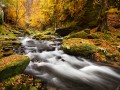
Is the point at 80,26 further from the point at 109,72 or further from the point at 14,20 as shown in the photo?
the point at 14,20

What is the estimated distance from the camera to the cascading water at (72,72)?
7.29 meters

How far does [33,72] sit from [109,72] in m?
4.06

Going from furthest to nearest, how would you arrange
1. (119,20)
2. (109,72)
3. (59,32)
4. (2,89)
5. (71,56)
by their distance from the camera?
(59,32) → (119,20) → (71,56) → (109,72) → (2,89)

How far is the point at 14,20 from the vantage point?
114 ft

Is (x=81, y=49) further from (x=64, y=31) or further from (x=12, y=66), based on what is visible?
(x=64, y=31)

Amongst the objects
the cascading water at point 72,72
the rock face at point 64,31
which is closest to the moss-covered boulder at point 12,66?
the cascading water at point 72,72

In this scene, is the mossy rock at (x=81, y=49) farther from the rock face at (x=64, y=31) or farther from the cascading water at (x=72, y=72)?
the rock face at (x=64, y=31)

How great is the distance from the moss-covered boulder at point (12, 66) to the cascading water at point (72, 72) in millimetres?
653

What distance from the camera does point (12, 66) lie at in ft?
23.6

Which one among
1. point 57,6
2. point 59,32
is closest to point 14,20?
point 57,6

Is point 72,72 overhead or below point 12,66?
below

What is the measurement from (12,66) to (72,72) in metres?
3.21

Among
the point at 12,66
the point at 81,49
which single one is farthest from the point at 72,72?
the point at 12,66

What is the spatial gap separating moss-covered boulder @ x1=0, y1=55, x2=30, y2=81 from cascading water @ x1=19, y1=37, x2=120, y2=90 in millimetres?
653
